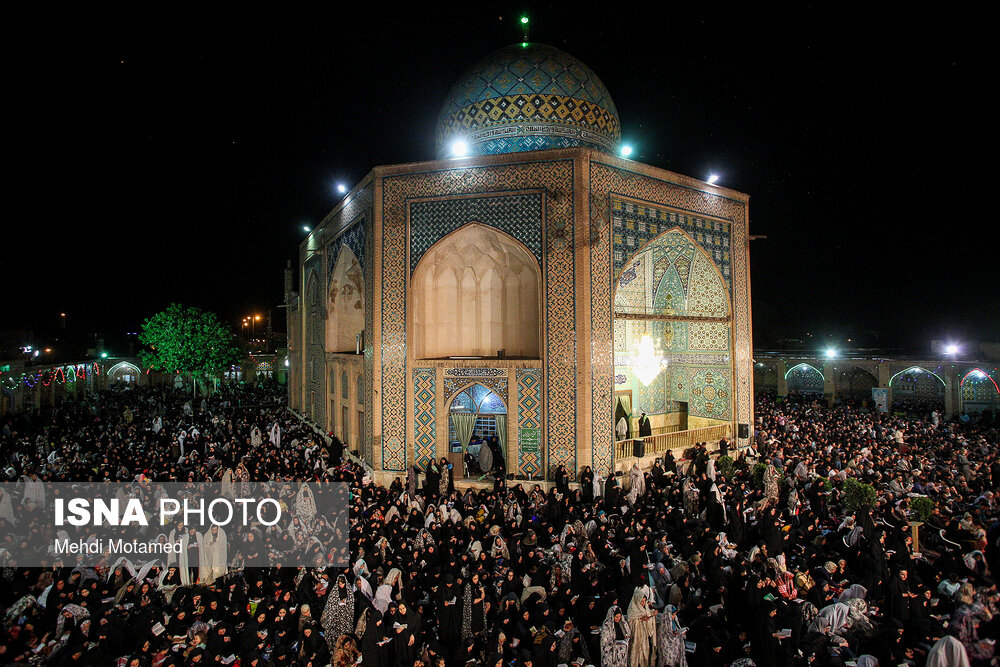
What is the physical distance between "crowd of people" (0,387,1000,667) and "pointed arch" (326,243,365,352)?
203 inches

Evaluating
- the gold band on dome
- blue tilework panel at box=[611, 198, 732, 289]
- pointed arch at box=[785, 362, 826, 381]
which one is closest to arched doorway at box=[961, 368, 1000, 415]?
pointed arch at box=[785, 362, 826, 381]

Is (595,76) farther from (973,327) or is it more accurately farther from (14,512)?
(973,327)

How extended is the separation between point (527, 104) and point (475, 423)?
659 centimetres

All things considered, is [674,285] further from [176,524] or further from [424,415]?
[176,524]

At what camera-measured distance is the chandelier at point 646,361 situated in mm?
13461

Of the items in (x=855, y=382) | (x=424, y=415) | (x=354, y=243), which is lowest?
(x=855, y=382)

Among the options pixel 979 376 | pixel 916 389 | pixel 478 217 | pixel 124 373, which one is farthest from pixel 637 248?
pixel 124 373

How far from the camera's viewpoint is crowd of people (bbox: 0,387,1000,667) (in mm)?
4473

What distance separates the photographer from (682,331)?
13.5 m

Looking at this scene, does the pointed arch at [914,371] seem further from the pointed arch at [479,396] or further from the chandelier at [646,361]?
the pointed arch at [479,396]

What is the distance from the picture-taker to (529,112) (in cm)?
1196

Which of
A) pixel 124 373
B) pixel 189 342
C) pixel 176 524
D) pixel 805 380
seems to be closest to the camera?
pixel 176 524

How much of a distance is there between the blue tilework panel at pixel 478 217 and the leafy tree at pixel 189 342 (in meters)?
16.4

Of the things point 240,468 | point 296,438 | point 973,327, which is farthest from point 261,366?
point 973,327
